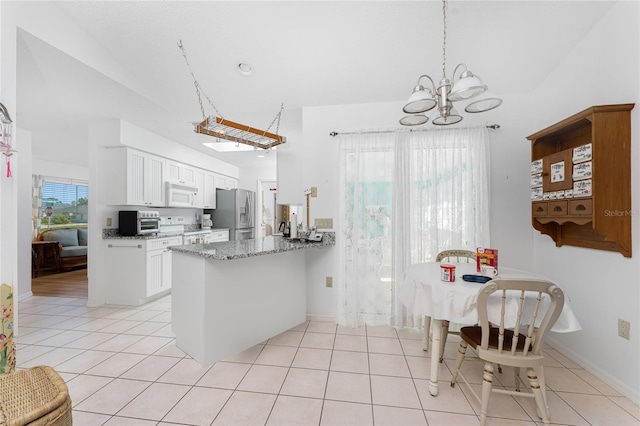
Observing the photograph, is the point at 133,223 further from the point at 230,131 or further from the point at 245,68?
the point at 245,68

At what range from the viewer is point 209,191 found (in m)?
5.61

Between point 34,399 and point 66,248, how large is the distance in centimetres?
613

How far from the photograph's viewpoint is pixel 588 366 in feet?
6.79

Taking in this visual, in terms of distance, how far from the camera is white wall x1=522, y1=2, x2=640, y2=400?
1.71 m

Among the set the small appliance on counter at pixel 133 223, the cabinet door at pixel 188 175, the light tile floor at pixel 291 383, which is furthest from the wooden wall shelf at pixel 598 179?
the cabinet door at pixel 188 175

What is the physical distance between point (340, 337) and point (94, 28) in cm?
337

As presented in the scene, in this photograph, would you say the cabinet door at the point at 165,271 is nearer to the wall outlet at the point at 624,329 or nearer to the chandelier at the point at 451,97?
the chandelier at the point at 451,97

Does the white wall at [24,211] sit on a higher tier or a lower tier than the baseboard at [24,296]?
higher

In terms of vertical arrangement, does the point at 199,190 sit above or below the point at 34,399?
above

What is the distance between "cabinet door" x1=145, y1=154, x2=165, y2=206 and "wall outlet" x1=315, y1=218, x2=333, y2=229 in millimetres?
2651

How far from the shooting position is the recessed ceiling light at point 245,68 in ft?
8.09

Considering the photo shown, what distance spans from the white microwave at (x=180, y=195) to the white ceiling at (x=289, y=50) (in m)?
1.44

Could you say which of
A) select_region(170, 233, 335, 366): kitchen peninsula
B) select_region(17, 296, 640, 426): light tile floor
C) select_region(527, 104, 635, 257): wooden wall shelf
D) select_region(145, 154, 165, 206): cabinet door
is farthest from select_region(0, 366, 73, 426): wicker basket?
select_region(145, 154, 165, 206): cabinet door

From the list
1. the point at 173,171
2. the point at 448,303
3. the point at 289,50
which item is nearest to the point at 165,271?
the point at 173,171
